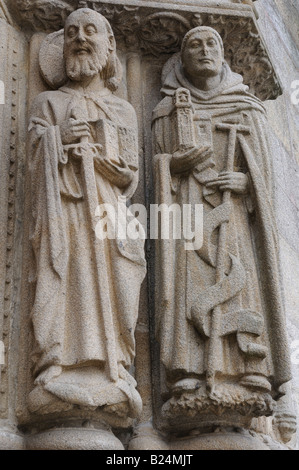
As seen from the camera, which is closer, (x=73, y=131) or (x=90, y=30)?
(x=73, y=131)

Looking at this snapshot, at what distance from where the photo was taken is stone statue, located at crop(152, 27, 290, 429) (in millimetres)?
3939

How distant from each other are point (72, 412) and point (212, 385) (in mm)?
625

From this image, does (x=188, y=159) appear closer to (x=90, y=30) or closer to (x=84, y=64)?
(x=84, y=64)

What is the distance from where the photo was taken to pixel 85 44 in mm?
4406

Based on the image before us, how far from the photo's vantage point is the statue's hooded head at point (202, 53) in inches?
182

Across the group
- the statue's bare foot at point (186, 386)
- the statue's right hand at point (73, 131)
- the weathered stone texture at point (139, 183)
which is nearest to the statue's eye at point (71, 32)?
the weathered stone texture at point (139, 183)

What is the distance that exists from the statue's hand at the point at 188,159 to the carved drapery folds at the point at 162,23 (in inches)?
33.9

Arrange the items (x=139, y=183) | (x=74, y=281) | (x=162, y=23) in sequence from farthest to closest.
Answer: (x=162, y=23)
(x=139, y=183)
(x=74, y=281)

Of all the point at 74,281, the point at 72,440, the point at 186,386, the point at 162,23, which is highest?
the point at 162,23

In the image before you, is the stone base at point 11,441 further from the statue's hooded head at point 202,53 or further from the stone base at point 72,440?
the statue's hooded head at point 202,53

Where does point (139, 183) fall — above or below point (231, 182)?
above

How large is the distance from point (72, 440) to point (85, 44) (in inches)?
76.0

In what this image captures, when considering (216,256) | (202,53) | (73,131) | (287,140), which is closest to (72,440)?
(216,256)

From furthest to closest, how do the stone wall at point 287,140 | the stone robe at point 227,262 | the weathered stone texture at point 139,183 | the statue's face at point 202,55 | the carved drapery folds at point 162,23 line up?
the stone wall at point 287,140
the carved drapery folds at point 162,23
the statue's face at point 202,55
the stone robe at point 227,262
the weathered stone texture at point 139,183
